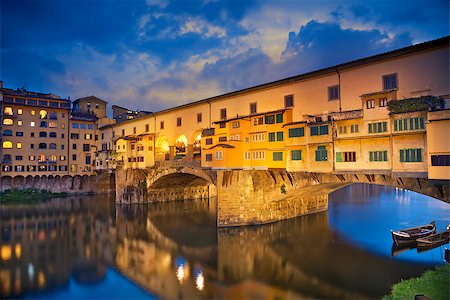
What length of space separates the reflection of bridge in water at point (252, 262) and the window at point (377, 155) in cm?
793

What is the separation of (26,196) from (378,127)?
6100 centimetres

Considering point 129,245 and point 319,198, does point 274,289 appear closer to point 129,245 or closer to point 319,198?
point 129,245

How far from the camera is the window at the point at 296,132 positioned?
82.1 feet

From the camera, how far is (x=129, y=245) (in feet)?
96.3

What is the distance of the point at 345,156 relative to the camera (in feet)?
72.1

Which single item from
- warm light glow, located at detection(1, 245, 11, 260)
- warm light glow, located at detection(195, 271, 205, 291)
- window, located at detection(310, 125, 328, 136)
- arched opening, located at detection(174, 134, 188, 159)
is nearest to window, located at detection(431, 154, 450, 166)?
window, located at detection(310, 125, 328, 136)

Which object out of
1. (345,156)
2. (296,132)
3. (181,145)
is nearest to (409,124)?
(345,156)

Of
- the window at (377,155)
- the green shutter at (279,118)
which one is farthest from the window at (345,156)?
the green shutter at (279,118)

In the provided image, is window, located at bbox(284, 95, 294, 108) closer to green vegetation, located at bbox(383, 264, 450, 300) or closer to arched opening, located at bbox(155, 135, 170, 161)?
green vegetation, located at bbox(383, 264, 450, 300)

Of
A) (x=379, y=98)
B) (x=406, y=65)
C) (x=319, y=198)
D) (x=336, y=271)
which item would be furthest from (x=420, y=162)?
(x=319, y=198)

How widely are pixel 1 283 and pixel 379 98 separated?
93.9ft

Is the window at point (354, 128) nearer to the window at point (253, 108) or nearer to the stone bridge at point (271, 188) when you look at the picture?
the stone bridge at point (271, 188)

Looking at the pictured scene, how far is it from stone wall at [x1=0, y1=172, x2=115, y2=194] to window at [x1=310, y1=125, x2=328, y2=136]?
50890mm

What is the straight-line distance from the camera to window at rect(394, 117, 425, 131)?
17.8 m
